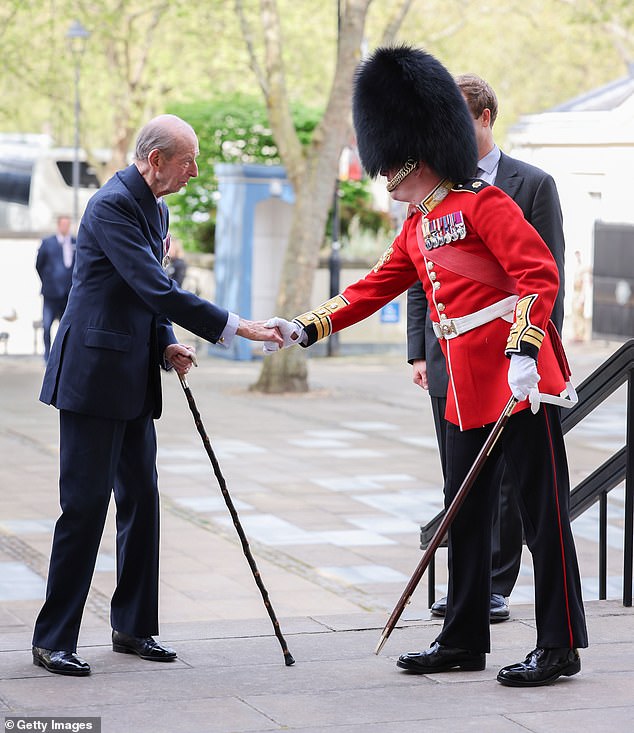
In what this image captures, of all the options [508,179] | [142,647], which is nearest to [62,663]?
[142,647]

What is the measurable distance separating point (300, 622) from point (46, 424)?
849 cm

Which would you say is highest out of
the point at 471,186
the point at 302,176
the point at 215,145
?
the point at 215,145

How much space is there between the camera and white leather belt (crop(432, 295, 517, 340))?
4734 millimetres

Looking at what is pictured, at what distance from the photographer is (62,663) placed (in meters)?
4.75

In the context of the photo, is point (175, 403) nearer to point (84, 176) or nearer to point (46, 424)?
point (46, 424)

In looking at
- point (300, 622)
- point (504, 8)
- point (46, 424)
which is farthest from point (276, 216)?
point (504, 8)

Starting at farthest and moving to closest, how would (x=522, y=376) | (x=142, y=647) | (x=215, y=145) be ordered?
(x=215, y=145)
(x=142, y=647)
(x=522, y=376)

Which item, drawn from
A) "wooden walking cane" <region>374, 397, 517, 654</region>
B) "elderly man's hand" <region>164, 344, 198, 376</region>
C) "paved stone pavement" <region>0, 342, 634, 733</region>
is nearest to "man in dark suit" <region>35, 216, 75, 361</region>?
"paved stone pavement" <region>0, 342, 634, 733</region>

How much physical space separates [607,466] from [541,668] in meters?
1.42

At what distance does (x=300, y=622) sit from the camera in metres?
5.62

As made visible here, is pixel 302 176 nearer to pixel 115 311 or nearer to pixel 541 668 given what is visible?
pixel 115 311

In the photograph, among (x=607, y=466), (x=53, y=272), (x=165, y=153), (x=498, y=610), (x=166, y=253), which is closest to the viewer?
(x=165, y=153)

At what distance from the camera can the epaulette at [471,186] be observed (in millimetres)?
4721

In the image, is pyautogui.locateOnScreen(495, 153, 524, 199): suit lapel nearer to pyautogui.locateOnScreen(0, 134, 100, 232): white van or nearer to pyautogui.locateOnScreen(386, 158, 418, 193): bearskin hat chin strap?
pyautogui.locateOnScreen(386, 158, 418, 193): bearskin hat chin strap
